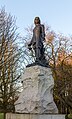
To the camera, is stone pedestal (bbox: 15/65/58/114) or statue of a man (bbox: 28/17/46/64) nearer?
stone pedestal (bbox: 15/65/58/114)

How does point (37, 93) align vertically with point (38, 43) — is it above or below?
below

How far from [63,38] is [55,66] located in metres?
3.68

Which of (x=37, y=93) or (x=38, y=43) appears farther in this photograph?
(x=38, y=43)

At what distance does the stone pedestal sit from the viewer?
1098cm

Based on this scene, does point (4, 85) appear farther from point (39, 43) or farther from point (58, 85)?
point (39, 43)

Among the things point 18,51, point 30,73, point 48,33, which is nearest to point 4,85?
point 18,51

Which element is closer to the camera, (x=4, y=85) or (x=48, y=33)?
(x=4, y=85)

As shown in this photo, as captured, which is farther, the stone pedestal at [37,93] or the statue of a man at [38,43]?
the statue of a man at [38,43]

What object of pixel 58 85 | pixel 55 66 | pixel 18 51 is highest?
pixel 18 51

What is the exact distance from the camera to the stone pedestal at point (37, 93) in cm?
1098

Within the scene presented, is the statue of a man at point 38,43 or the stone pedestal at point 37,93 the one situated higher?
the statue of a man at point 38,43

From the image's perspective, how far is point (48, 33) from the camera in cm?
3009

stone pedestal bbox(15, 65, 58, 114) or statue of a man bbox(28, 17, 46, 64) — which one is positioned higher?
statue of a man bbox(28, 17, 46, 64)

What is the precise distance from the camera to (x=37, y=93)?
36.4 ft
